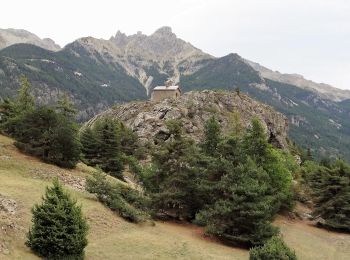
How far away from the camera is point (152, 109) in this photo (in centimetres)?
10175

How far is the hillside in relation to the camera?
95.1 ft

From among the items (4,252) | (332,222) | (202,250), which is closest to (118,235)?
(202,250)

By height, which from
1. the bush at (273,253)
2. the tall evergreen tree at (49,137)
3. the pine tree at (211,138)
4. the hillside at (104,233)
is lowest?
the hillside at (104,233)

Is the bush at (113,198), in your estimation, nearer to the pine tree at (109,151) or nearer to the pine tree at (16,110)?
the pine tree at (16,110)

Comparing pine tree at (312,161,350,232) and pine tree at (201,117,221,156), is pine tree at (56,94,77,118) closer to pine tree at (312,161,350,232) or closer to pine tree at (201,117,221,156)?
pine tree at (201,117,221,156)

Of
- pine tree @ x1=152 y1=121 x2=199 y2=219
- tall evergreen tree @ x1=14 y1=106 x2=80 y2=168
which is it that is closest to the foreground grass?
tall evergreen tree @ x1=14 y1=106 x2=80 y2=168

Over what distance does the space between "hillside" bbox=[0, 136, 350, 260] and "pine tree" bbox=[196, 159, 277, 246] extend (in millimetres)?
1599

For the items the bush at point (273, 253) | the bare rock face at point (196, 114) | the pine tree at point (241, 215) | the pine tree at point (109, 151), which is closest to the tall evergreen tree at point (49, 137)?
the pine tree at point (109, 151)

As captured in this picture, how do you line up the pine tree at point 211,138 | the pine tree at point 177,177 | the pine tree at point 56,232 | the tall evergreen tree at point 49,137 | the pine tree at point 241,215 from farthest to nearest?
the pine tree at point 211,138
the tall evergreen tree at point 49,137
the pine tree at point 177,177
the pine tree at point 241,215
the pine tree at point 56,232

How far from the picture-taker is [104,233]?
110ft

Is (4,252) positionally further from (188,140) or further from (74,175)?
(188,140)

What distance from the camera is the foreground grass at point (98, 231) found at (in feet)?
93.3

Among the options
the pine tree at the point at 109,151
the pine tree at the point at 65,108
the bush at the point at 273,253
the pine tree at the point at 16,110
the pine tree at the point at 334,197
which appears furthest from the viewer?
the pine tree at the point at 109,151

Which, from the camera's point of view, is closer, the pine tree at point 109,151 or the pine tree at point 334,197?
the pine tree at point 334,197
